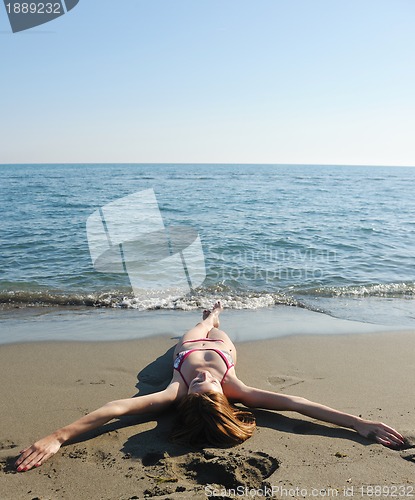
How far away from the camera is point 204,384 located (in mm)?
3754

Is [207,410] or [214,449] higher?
[207,410]

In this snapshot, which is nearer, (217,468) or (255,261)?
(217,468)

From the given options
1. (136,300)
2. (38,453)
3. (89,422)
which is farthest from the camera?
(136,300)

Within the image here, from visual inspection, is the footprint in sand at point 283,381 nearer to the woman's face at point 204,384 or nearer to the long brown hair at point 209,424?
the woman's face at point 204,384

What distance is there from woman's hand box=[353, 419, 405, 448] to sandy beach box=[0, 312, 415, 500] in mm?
69

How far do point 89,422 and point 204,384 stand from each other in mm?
981

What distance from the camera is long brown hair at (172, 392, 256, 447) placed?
3.33 m

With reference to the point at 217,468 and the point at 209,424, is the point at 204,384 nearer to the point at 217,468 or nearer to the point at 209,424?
the point at 209,424

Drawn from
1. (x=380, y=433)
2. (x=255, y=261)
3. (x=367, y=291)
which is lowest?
(x=367, y=291)

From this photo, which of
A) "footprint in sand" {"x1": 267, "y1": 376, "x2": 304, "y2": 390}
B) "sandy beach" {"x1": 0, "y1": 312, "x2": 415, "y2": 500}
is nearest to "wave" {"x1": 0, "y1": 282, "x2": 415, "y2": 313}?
"sandy beach" {"x1": 0, "y1": 312, "x2": 415, "y2": 500}

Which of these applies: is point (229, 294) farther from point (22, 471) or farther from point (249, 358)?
point (22, 471)

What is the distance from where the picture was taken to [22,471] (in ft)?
9.90

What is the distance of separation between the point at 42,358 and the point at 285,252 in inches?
306

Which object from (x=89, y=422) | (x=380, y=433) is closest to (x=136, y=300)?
(x=89, y=422)
